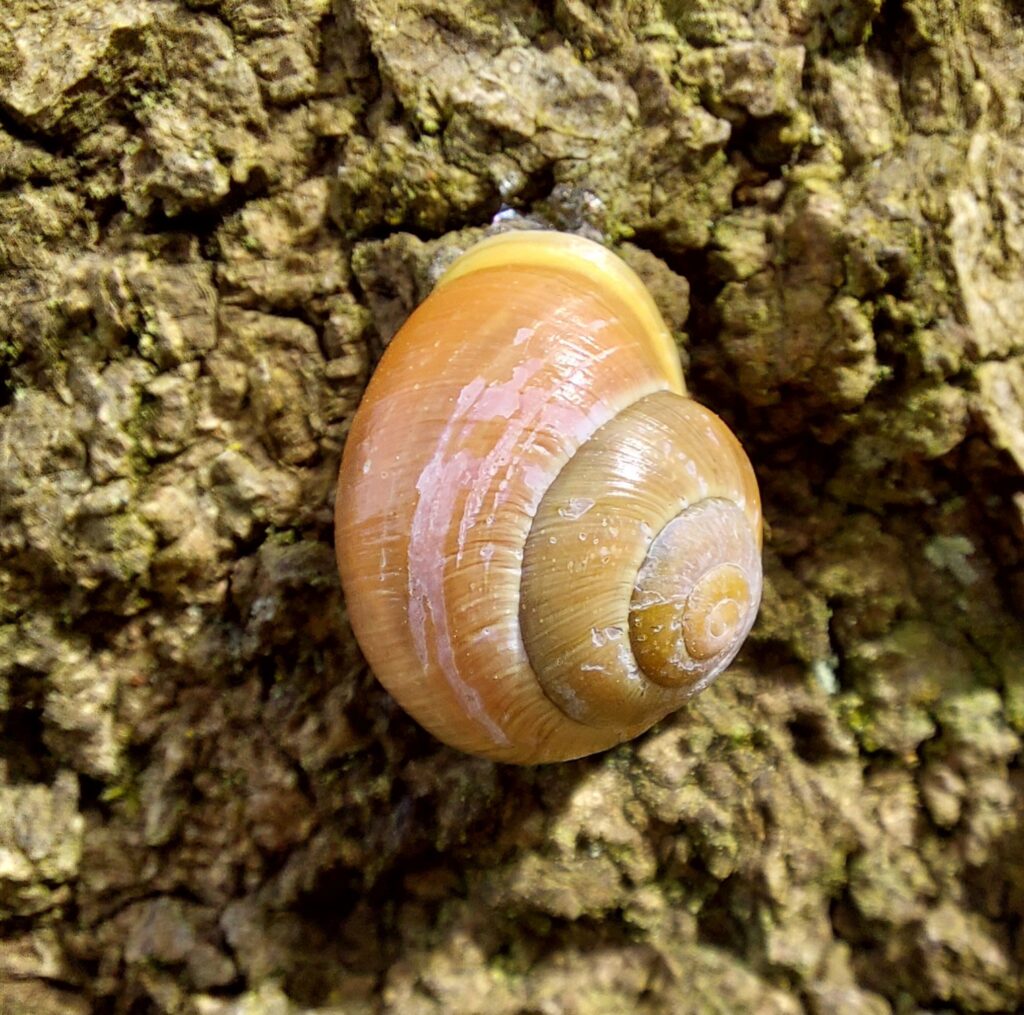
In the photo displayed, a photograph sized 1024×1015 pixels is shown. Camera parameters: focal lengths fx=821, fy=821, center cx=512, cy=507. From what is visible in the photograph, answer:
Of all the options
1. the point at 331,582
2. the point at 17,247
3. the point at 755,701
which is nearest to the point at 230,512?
the point at 331,582

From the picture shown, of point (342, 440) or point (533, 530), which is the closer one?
point (533, 530)

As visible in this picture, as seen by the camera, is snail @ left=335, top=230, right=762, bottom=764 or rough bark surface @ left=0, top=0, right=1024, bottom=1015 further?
rough bark surface @ left=0, top=0, right=1024, bottom=1015

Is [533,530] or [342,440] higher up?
[533,530]

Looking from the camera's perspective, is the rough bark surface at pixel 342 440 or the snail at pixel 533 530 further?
the rough bark surface at pixel 342 440

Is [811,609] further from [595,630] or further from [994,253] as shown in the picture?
[994,253]
